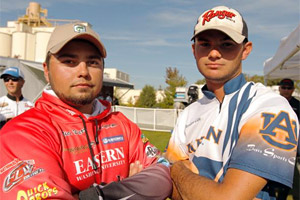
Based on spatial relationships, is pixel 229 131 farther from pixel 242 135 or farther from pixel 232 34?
pixel 232 34

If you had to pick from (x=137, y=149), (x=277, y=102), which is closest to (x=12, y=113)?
(x=137, y=149)

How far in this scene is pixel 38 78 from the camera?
42.0 feet

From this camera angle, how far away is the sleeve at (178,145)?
2.12m

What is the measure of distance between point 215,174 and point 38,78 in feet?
41.3

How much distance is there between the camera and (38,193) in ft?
4.36

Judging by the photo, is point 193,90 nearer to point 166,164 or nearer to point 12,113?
point 12,113

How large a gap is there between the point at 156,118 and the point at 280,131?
13.9 meters

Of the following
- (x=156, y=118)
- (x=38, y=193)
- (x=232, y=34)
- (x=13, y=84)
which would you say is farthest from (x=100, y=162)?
(x=156, y=118)

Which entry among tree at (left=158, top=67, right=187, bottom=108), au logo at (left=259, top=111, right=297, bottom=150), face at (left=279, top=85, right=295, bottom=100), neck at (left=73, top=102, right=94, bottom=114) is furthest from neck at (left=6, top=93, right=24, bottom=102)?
tree at (left=158, top=67, right=187, bottom=108)

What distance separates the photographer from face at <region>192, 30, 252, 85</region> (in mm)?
1903

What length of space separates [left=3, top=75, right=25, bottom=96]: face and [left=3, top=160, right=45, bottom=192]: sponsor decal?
4.14 meters

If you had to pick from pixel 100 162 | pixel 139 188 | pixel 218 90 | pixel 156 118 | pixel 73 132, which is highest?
pixel 218 90

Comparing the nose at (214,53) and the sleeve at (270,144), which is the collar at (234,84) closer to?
the nose at (214,53)

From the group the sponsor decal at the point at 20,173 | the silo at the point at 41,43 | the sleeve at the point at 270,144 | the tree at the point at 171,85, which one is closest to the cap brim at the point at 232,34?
the sleeve at the point at 270,144
